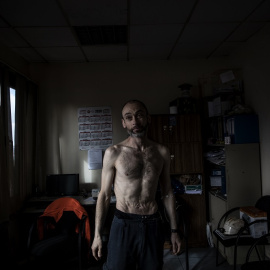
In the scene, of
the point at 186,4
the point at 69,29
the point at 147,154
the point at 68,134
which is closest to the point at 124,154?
the point at 147,154

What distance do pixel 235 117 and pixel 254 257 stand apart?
5.44ft

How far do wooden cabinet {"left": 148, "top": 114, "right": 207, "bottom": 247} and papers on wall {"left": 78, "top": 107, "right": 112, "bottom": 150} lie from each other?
803 millimetres

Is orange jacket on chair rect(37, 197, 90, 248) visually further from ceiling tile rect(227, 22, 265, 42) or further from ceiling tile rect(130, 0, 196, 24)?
ceiling tile rect(227, 22, 265, 42)

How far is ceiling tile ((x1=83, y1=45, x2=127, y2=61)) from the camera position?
3.41 metres

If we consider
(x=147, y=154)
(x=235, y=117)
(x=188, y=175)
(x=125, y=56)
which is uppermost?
(x=125, y=56)

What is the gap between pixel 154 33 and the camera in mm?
2994

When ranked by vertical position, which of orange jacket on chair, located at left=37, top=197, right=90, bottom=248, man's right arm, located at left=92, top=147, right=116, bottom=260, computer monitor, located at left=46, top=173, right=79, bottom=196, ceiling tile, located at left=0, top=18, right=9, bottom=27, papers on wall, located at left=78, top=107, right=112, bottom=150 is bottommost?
orange jacket on chair, located at left=37, top=197, right=90, bottom=248

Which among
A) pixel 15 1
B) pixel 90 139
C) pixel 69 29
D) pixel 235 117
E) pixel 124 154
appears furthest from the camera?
pixel 90 139

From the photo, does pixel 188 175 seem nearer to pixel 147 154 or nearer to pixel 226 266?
pixel 226 266

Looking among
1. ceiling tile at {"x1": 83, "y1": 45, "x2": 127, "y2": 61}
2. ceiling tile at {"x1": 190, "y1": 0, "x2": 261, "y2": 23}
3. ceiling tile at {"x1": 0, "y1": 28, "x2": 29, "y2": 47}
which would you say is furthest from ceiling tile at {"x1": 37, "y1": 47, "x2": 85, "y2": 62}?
ceiling tile at {"x1": 190, "y1": 0, "x2": 261, "y2": 23}

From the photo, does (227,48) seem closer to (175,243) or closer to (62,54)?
(62,54)

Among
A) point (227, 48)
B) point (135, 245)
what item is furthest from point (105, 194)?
point (227, 48)

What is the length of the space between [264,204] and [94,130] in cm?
254

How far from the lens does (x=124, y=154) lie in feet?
5.93
